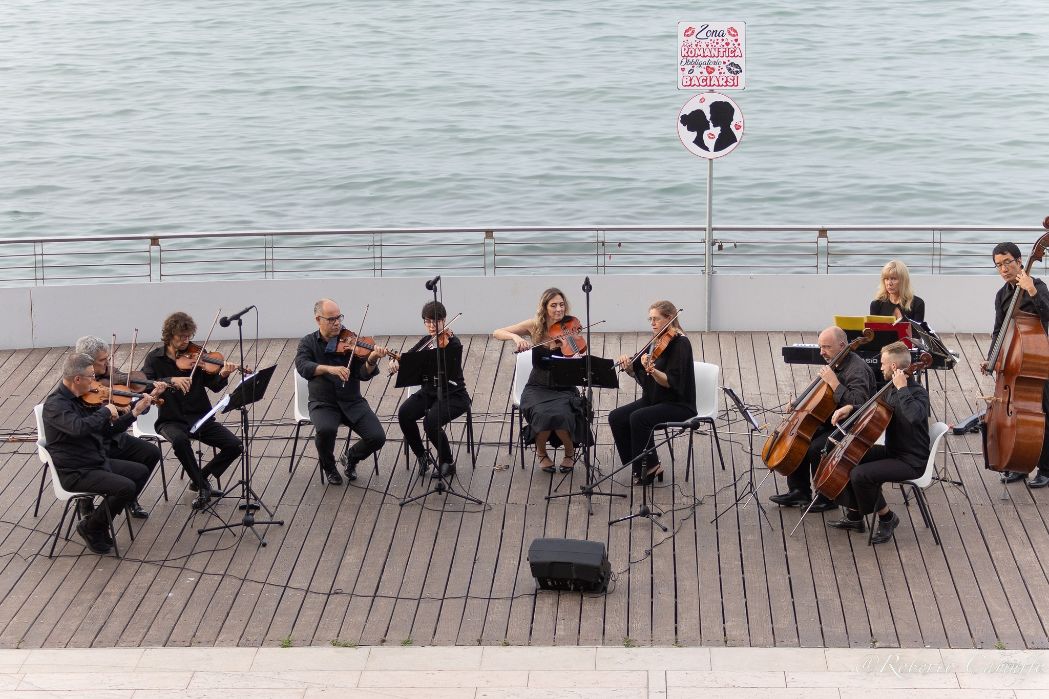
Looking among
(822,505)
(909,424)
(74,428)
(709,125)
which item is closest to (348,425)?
(74,428)

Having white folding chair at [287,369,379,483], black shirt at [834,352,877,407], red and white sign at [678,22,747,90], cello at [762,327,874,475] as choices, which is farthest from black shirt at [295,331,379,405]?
red and white sign at [678,22,747,90]

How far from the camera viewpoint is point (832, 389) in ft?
23.0

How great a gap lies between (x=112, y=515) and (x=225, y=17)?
2580 cm

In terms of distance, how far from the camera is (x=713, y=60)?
9.80 meters

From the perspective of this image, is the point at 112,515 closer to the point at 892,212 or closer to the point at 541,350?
the point at 541,350

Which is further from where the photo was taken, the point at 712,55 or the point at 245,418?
the point at 712,55

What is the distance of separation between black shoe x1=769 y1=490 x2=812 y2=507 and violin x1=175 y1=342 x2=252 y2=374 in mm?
3024

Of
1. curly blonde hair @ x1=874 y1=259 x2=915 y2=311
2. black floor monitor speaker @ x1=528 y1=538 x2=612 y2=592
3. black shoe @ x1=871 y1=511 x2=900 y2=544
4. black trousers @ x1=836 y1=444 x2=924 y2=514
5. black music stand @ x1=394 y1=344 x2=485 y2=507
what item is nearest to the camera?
black floor monitor speaker @ x1=528 y1=538 x2=612 y2=592

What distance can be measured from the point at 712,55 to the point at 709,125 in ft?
1.65

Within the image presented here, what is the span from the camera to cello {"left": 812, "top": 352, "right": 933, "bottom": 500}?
21.9 feet

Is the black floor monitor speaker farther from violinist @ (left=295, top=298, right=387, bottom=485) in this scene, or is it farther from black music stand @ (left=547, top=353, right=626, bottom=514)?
violinist @ (left=295, top=298, right=387, bottom=485)

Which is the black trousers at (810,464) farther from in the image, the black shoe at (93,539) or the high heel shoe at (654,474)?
the black shoe at (93,539)

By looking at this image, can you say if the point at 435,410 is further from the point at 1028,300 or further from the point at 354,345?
the point at 1028,300

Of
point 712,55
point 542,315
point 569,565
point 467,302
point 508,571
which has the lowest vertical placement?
point 508,571
